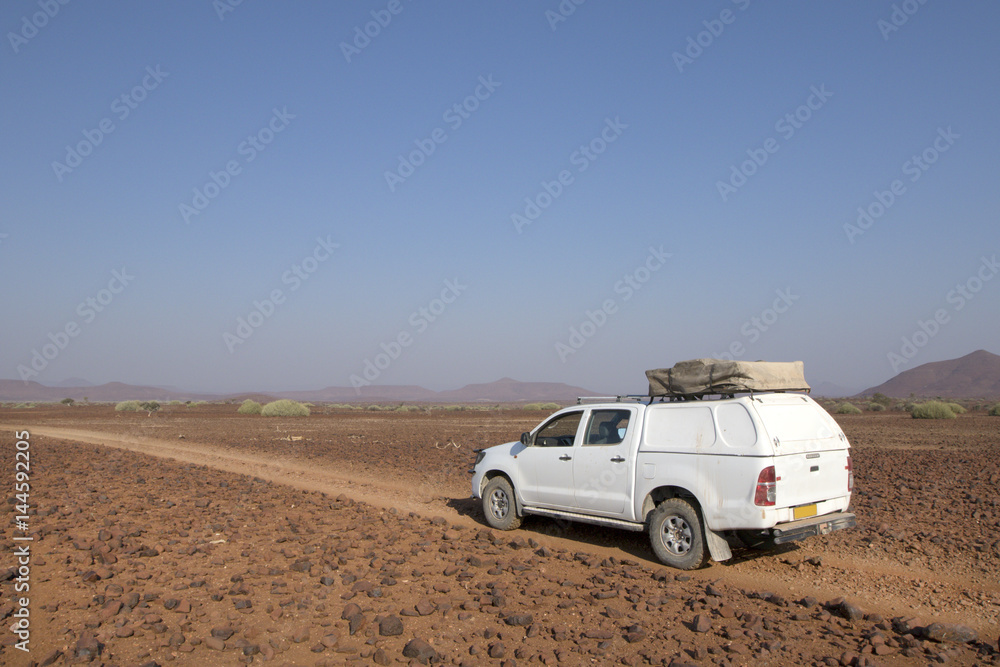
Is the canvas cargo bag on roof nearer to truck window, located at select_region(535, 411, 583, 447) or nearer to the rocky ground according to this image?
truck window, located at select_region(535, 411, 583, 447)

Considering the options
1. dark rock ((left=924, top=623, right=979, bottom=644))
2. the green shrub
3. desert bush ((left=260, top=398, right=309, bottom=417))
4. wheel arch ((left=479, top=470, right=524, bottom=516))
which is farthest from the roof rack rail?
desert bush ((left=260, top=398, right=309, bottom=417))

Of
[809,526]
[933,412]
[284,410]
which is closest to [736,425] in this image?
[809,526]

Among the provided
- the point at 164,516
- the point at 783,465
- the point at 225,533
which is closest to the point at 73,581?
the point at 225,533

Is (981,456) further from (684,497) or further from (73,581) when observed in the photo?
(73,581)

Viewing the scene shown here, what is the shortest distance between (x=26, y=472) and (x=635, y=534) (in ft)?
41.4

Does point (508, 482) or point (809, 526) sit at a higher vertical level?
point (508, 482)

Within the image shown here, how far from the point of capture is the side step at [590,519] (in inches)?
343

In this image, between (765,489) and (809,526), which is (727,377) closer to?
(765,489)

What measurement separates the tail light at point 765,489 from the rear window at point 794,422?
1.44 ft

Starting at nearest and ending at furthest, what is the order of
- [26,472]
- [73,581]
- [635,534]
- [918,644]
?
[918,644]
[73,581]
[635,534]
[26,472]

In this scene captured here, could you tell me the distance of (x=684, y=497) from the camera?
8273 mm

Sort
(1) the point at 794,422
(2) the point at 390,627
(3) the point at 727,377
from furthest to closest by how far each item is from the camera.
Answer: (3) the point at 727,377
(1) the point at 794,422
(2) the point at 390,627

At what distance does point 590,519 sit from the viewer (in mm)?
9266

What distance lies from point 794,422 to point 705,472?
1.19m
